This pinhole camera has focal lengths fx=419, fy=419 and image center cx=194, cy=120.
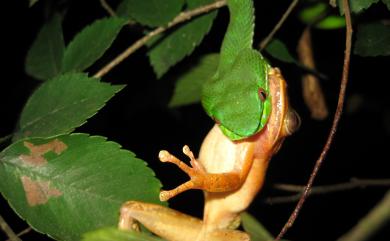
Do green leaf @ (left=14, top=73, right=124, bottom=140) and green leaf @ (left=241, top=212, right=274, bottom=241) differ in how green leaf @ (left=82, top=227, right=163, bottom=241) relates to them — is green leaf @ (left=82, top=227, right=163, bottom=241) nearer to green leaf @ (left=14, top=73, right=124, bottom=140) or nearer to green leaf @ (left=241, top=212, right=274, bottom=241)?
green leaf @ (left=241, top=212, right=274, bottom=241)

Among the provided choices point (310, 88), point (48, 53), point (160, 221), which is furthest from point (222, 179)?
point (48, 53)

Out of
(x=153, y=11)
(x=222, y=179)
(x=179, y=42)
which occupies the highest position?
(x=153, y=11)

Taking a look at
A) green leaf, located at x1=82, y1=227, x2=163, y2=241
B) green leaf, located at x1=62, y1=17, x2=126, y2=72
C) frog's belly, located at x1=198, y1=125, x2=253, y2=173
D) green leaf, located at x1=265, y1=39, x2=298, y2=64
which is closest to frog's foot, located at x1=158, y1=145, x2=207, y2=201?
frog's belly, located at x1=198, y1=125, x2=253, y2=173

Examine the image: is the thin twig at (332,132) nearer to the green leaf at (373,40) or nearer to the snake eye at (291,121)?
the snake eye at (291,121)

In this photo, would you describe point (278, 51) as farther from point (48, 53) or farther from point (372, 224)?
point (372, 224)

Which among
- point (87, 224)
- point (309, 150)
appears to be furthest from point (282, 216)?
point (87, 224)

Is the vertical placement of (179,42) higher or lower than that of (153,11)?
lower
